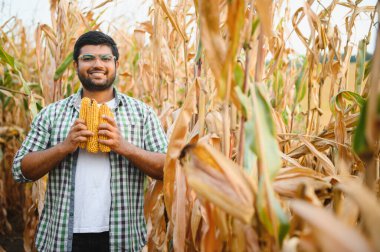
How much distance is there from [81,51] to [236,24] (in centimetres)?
96

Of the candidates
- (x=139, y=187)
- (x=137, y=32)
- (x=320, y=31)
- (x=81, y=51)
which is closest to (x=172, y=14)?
(x=81, y=51)

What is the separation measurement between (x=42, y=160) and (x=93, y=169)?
19 centimetres

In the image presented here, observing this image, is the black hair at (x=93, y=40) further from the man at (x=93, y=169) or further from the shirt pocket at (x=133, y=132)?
the shirt pocket at (x=133, y=132)

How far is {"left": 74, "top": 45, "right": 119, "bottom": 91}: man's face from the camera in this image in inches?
55.9

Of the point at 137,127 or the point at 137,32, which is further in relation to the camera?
the point at 137,32

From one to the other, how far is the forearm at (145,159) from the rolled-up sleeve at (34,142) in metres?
0.37

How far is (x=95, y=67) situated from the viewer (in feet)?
4.63

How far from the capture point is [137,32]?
2.25 metres

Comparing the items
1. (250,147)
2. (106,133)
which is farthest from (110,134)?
(250,147)

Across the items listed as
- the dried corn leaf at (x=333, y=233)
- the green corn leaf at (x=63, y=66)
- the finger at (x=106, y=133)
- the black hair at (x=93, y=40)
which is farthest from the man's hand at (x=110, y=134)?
the dried corn leaf at (x=333, y=233)

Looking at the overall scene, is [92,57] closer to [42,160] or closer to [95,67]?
[95,67]

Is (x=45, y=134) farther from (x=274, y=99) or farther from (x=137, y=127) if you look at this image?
(x=274, y=99)

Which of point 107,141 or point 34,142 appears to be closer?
point 107,141

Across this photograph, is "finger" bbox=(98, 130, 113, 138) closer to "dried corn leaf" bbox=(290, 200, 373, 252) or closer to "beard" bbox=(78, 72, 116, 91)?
"beard" bbox=(78, 72, 116, 91)
